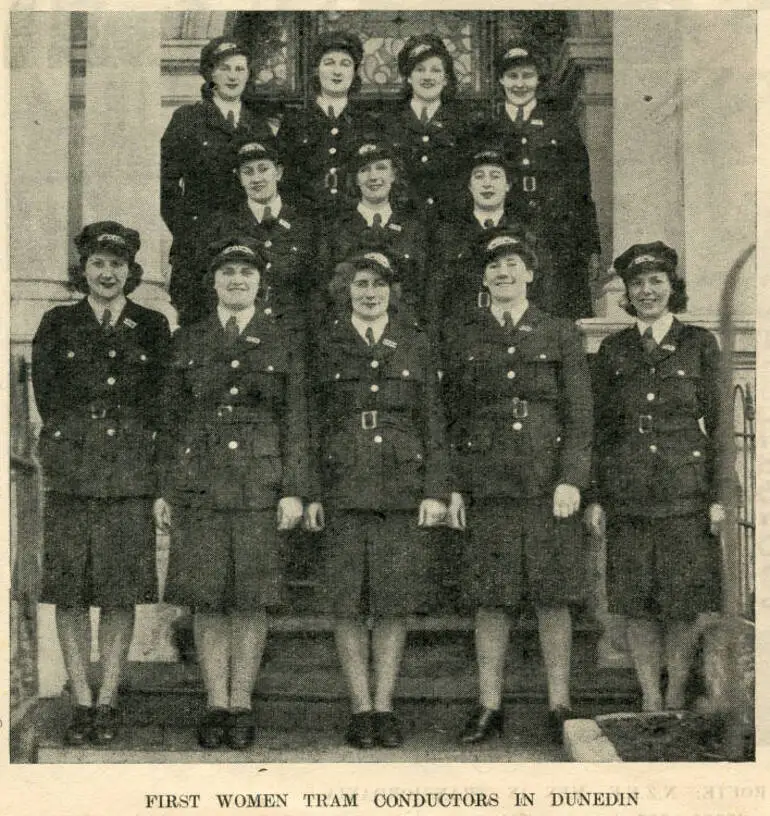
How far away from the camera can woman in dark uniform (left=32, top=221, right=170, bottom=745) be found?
13.5 feet

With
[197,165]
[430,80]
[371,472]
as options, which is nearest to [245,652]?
[371,472]

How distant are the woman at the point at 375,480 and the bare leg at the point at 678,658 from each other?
756mm

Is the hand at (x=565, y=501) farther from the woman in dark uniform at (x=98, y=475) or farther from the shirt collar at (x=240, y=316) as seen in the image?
the woman in dark uniform at (x=98, y=475)

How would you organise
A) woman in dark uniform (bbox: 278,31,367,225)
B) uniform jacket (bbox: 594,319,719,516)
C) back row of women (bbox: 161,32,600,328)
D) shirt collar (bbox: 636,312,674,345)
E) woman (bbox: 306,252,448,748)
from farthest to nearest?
woman in dark uniform (bbox: 278,31,367,225) → back row of women (bbox: 161,32,600,328) → shirt collar (bbox: 636,312,674,345) → uniform jacket (bbox: 594,319,719,516) → woman (bbox: 306,252,448,748)

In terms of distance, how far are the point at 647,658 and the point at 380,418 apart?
103cm

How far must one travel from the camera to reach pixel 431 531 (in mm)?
4082

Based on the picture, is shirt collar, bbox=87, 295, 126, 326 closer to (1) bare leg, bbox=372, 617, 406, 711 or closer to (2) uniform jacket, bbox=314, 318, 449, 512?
(2) uniform jacket, bbox=314, 318, 449, 512

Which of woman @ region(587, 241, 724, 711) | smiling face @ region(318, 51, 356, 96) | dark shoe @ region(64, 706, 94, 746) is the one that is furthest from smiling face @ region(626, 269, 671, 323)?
dark shoe @ region(64, 706, 94, 746)

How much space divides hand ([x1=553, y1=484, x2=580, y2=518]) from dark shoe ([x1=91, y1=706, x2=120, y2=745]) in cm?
139

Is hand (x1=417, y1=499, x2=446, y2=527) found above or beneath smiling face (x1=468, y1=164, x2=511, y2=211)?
beneath

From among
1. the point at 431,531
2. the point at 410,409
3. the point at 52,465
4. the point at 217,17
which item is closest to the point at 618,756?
the point at 431,531

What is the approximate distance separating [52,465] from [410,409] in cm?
106

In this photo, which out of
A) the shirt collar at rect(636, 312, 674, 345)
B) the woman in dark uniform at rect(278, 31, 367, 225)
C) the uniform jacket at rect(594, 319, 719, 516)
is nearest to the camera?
the uniform jacket at rect(594, 319, 719, 516)

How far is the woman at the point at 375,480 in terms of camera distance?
157 inches
